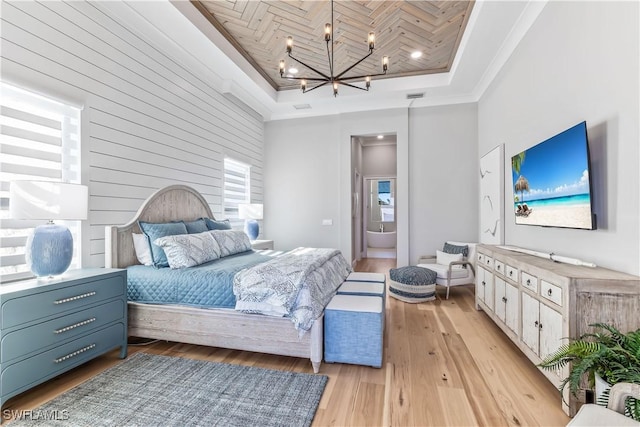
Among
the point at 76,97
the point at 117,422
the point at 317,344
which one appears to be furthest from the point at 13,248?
the point at 317,344

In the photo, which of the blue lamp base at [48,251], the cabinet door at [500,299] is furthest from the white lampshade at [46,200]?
the cabinet door at [500,299]

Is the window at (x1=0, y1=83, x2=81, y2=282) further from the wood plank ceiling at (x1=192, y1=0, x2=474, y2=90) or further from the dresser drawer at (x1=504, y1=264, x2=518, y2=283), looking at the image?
the dresser drawer at (x1=504, y1=264, x2=518, y2=283)

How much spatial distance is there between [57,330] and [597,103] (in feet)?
13.2

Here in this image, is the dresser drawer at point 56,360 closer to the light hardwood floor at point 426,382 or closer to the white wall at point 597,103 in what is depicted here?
the light hardwood floor at point 426,382

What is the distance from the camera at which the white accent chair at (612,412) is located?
1.03 metres

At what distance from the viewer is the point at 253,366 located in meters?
2.29

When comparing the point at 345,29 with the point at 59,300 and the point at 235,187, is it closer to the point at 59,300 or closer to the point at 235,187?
the point at 235,187

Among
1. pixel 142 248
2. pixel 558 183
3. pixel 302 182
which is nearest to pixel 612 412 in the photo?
pixel 558 183

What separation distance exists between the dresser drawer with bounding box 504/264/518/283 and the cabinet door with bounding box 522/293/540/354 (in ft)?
0.65

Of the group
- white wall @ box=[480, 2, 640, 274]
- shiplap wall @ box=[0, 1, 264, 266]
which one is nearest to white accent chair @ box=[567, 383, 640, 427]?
white wall @ box=[480, 2, 640, 274]

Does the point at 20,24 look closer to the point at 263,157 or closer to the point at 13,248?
the point at 13,248

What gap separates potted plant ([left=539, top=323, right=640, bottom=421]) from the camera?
1316 mm

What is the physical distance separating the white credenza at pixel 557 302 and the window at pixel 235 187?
3.94 metres

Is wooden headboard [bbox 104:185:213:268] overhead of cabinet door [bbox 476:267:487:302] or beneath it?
overhead
